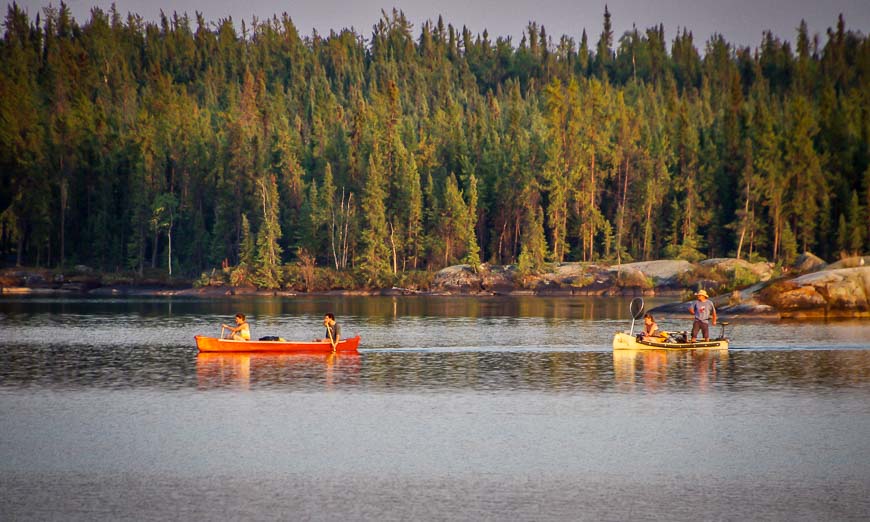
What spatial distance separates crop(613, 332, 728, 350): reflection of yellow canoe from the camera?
42.5 metres

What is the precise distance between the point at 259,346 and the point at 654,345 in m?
17.1

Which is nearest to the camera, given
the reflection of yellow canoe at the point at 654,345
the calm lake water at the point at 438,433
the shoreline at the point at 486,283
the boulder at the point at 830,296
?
the calm lake water at the point at 438,433

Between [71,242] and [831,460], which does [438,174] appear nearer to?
[71,242]

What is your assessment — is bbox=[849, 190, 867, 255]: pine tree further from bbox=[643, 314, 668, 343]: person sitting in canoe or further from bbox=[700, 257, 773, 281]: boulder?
bbox=[643, 314, 668, 343]: person sitting in canoe

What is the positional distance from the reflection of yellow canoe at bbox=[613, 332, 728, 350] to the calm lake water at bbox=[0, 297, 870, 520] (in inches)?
20.4

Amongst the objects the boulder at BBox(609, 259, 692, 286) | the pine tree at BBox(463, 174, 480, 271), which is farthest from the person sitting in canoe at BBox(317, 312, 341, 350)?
the pine tree at BBox(463, 174, 480, 271)

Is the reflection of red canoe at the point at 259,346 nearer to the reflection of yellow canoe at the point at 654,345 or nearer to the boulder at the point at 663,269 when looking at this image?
the reflection of yellow canoe at the point at 654,345

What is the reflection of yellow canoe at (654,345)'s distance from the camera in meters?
42.5

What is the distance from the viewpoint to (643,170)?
125m

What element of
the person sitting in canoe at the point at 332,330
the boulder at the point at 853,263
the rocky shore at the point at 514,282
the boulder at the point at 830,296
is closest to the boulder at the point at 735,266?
the rocky shore at the point at 514,282

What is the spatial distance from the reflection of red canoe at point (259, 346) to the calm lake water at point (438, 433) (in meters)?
0.52

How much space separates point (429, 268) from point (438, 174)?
652 inches

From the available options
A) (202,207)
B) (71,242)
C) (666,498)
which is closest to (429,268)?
(202,207)

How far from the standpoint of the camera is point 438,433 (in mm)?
23672
